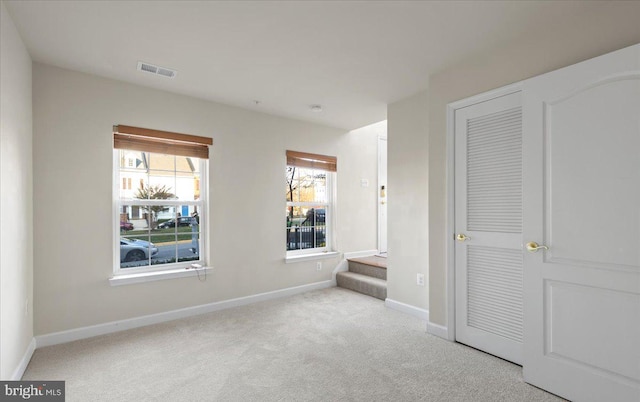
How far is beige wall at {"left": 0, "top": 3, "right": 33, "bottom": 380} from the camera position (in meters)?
2.07

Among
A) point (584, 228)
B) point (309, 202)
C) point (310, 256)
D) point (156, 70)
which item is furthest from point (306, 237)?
point (584, 228)

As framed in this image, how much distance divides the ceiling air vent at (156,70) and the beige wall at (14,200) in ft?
2.68

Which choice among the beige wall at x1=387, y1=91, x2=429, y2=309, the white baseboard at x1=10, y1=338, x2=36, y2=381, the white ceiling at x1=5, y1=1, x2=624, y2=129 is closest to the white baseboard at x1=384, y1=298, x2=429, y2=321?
the beige wall at x1=387, y1=91, x2=429, y2=309

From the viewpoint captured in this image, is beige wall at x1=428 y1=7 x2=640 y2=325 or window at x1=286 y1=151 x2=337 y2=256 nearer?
beige wall at x1=428 y1=7 x2=640 y2=325

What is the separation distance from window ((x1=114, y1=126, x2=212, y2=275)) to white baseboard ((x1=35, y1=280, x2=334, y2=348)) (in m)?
0.50

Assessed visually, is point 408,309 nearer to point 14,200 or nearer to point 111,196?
point 111,196

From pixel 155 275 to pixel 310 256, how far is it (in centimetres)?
204

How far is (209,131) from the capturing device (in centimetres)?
390

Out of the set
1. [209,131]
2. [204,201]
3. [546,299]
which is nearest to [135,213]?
[204,201]

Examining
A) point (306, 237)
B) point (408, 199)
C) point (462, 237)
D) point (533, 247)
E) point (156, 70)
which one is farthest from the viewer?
point (306, 237)

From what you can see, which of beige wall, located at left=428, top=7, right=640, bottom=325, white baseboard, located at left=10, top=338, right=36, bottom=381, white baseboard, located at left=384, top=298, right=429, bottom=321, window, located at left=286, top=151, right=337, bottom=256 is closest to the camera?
beige wall, located at left=428, top=7, right=640, bottom=325

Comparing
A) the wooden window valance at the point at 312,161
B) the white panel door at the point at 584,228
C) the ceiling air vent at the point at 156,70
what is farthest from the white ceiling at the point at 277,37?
the wooden window valance at the point at 312,161

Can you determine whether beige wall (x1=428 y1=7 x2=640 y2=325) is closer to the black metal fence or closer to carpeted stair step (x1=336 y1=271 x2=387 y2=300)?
carpeted stair step (x1=336 y1=271 x2=387 y2=300)

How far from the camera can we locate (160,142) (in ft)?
11.8
